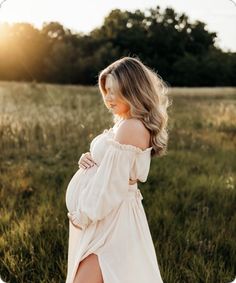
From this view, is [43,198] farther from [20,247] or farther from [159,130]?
[159,130]

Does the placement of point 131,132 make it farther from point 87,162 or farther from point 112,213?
point 112,213

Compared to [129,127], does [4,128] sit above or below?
below

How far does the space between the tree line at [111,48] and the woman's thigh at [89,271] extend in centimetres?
332

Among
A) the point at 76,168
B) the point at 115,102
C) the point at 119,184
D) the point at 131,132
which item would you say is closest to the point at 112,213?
the point at 119,184

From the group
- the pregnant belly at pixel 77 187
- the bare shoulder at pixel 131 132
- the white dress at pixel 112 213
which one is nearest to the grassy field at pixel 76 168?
the white dress at pixel 112 213

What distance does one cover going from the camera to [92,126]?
6168 millimetres

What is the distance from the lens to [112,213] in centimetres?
269

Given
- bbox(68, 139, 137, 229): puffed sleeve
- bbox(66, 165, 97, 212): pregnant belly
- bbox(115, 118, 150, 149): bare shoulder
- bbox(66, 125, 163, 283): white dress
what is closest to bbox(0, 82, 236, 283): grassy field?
bbox(66, 125, 163, 283): white dress

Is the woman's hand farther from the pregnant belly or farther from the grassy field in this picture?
the grassy field

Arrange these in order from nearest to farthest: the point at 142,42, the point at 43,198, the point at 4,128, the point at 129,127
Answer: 1. the point at 129,127
2. the point at 43,198
3. the point at 4,128
4. the point at 142,42

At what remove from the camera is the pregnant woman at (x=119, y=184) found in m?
2.59

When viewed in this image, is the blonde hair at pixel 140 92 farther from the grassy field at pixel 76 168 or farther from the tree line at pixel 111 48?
the tree line at pixel 111 48

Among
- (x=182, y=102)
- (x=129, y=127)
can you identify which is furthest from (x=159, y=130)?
(x=182, y=102)

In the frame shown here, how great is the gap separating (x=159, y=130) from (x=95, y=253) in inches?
25.8
